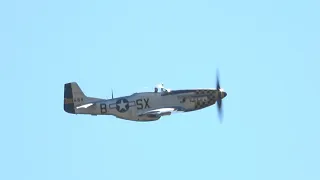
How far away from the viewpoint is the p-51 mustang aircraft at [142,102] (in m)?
47.8

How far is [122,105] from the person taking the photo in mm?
48031

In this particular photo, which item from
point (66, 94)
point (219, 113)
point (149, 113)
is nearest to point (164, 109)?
point (149, 113)

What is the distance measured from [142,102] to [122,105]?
5.17 ft

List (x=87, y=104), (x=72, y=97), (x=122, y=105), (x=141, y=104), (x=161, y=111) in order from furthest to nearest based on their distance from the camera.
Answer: (x=72, y=97) → (x=87, y=104) → (x=122, y=105) → (x=141, y=104) → (x=161, y=111)

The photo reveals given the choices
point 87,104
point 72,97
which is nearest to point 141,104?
point 87,104

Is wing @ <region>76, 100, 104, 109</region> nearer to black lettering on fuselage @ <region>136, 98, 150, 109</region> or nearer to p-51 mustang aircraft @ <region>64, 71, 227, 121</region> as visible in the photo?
p-51 mustang aircraft @ <region>64, 71, 227, 121</region>

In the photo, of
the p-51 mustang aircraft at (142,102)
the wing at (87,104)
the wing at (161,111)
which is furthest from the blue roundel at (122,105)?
the wing at (87,104)

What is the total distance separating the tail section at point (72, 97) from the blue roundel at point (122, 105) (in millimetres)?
3358

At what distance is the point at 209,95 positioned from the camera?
49.4m

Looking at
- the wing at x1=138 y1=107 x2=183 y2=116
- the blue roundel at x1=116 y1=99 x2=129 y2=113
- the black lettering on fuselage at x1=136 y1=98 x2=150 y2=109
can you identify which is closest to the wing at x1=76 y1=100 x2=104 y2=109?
the blue roundel at x1=116 y1=99 x2=129 y2=113

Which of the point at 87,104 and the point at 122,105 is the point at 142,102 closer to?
the point at 122,105

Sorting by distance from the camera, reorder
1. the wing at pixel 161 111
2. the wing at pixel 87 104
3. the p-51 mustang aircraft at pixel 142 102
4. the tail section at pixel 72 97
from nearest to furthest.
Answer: the wing at pixel 161 111, the p-51 mustang aircraft at pixel 142 102, the wing at pixel 87 104, the tail section at pixel 72 97

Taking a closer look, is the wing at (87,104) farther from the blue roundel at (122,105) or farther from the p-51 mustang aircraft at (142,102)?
the blue roundel at (122,105)

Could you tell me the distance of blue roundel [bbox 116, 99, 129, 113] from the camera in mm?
47938
